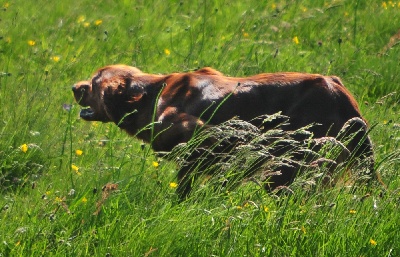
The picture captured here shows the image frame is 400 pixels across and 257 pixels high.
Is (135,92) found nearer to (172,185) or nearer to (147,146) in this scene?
(147,146)

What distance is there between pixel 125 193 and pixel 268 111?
1.43 metres

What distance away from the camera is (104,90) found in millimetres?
7207

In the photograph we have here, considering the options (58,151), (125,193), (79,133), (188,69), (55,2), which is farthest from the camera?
Result: (55,2)

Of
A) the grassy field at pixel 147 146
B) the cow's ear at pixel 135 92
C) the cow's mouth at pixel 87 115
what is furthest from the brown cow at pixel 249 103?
the cow's mouth at pixel 87 115

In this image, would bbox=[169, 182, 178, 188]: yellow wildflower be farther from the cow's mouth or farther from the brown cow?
the cow's mouth

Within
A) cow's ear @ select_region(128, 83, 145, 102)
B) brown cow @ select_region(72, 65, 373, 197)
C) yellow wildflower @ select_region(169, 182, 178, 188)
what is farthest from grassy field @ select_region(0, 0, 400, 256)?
cow's ear @ select_region(128, 83, 145, 102)

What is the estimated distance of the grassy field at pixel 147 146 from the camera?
522cm

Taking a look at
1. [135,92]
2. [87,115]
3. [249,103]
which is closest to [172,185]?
[249,103]

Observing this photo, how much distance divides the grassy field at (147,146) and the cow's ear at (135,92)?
1.25 feet

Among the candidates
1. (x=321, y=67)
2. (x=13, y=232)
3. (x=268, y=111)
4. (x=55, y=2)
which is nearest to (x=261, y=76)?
(x=268, y=111)

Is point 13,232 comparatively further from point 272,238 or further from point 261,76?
point 261,76

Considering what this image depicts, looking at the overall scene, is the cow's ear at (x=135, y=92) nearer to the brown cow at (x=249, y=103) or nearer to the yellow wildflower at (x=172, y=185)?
the brown cow at (x=249, y=103)

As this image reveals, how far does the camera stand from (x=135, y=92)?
7156 millimetres

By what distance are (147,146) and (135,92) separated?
1.31 ft
